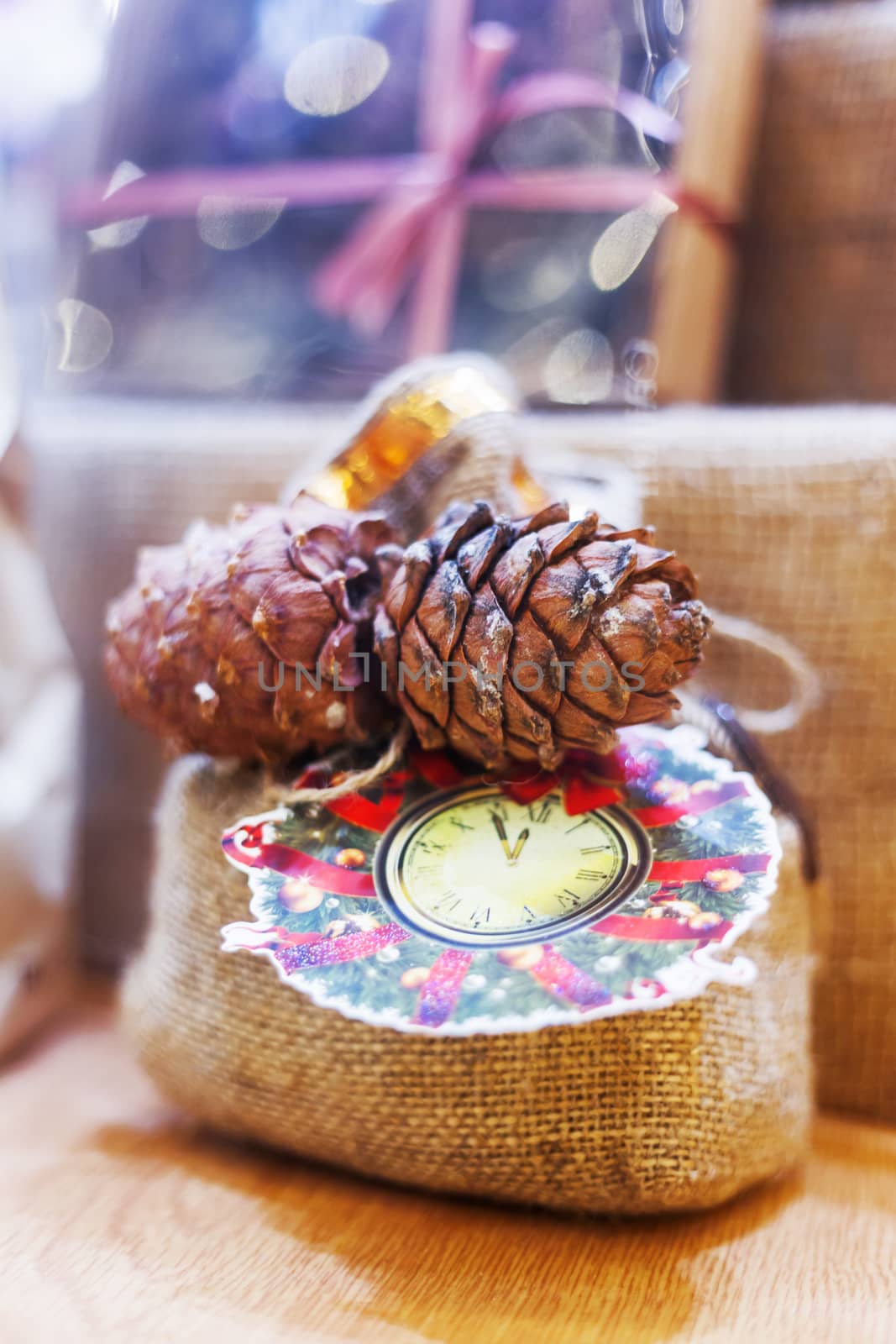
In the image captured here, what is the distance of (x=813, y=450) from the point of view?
0.52 metres

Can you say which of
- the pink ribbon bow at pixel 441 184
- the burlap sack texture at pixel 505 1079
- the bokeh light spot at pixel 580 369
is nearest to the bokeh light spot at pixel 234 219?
the pink ribbon bow at pixel 441 184

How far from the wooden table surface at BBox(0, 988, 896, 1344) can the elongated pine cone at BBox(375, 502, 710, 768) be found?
181 millimetres

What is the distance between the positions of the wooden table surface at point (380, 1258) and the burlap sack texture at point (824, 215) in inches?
19.5

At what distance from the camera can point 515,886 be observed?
1.16 ft

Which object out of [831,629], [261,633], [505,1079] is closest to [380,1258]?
[505,1079]

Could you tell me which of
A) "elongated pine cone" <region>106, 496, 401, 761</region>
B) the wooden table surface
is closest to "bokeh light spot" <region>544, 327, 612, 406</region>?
"elongated pine cone" <region>106, 496, 401, 761</region>

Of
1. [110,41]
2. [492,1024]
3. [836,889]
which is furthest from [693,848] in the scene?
[110,41]

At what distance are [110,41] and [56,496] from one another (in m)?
0.34

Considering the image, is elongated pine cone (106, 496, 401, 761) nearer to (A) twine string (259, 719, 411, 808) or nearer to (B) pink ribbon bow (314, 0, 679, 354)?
(A) twine string (259, 719, 411, 808)

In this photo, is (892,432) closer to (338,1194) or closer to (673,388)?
(673,388)

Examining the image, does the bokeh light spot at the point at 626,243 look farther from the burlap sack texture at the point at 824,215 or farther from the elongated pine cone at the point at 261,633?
the elongated pine cone at the point at 261,633

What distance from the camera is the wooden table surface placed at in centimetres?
35

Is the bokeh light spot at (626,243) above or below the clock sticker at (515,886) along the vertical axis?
above

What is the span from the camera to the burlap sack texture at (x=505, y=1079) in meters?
0.38
